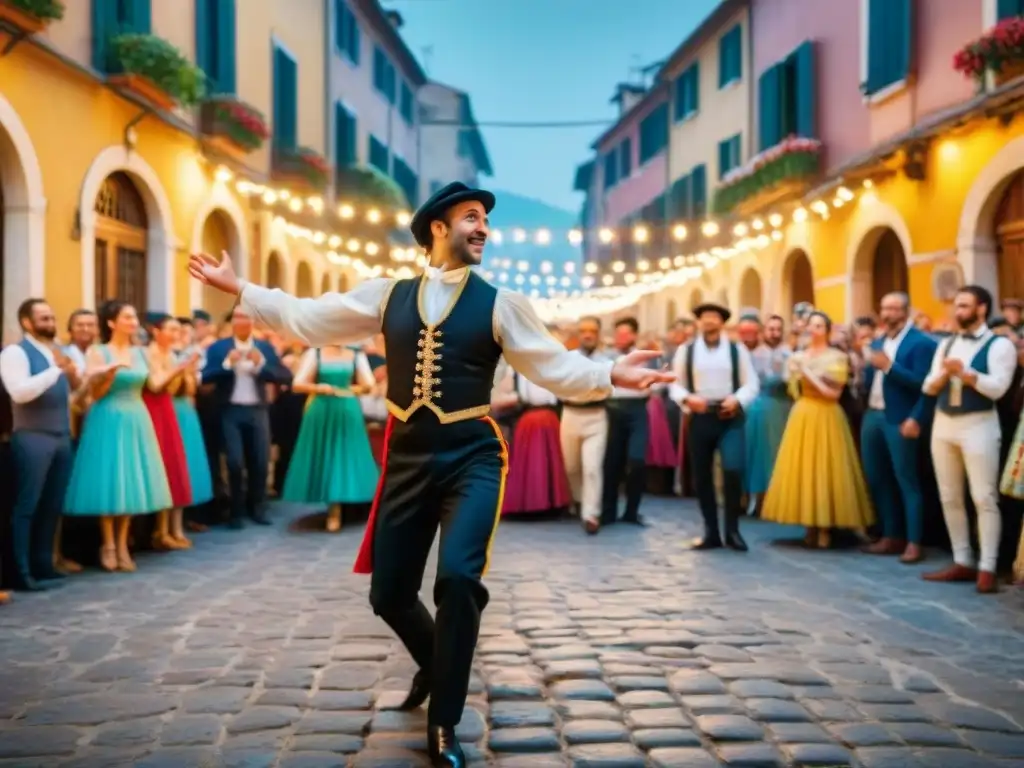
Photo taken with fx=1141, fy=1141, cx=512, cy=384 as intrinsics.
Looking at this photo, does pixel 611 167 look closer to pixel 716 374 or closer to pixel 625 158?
pixel 625 158

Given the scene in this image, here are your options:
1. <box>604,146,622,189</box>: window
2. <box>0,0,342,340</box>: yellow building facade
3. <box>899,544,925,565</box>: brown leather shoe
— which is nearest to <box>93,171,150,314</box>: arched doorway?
<box>0,0,342,340</box>: yellow building facade

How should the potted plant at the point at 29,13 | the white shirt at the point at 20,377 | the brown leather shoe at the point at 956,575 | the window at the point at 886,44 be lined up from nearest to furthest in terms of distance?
the white shirt at the point at 20,377
the brown leather shoe at the point at 956,575
the potted plant at the point at 29,13
the window at the point at 886,44

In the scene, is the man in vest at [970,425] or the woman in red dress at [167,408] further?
the woman in red dress at [167,408]

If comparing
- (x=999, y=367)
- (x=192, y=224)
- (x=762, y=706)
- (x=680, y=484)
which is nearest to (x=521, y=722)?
(x=762, y=706)

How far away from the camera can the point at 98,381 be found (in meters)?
7.82

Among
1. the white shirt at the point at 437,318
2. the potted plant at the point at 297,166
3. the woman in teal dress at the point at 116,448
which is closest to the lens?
the white shirt at the point at 437,318

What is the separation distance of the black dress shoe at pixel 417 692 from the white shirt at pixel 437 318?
1.27 metres

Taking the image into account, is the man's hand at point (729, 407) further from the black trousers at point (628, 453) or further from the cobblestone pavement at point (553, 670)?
the black trousers at point (628, 453)

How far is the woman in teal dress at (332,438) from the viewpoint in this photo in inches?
393

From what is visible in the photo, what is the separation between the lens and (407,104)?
115ft

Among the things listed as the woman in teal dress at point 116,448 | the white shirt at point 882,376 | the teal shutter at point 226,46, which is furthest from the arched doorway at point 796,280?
the woman in teal dress at point 116,448

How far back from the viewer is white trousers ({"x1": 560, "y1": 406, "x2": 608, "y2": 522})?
33.1 feet

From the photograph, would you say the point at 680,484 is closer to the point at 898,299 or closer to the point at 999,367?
the point at 898,299

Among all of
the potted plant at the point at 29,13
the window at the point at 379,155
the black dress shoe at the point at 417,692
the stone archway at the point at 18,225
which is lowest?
the black dress shoe at the point at 417,692
